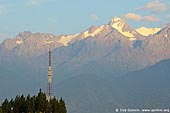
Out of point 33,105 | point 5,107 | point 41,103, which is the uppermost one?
point 41,103

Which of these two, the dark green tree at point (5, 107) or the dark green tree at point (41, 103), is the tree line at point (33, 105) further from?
the dark green tree at point (5, 107)

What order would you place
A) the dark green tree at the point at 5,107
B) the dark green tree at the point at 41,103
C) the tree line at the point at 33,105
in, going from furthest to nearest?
the dark green tree at the point at 41,103 < the tree line at the point at 33,105 < the dark green tree at the point at 5,107

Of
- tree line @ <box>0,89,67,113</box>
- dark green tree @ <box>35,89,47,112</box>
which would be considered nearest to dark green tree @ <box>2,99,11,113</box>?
tree line @ <box>0,89,67,113</box>

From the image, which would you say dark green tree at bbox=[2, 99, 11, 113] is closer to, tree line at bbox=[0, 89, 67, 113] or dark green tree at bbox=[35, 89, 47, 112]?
tree line at bbox=[0, 89, 67, 113]

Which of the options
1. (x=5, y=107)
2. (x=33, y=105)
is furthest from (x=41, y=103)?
(x=5, y=107)

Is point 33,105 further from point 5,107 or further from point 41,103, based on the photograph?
point 5,107

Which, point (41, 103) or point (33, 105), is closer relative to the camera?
point (33, 105)

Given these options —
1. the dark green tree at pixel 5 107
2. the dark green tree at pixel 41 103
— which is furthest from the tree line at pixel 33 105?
the dark green tree at pixel 5 107

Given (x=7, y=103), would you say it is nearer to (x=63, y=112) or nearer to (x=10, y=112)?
(x=10, y=112)

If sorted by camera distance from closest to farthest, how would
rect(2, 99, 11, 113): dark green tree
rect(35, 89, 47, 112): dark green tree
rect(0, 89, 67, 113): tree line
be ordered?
rect(2, 99, 11, 113): dark green tree → rect(0, 89, 67, 113): tree line → rect(35, 89, 47, 112): dark green tree

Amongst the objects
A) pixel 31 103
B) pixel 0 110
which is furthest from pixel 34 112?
pixel 0 110

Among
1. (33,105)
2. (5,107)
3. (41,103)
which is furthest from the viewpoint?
(41,103)

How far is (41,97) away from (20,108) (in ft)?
14.5

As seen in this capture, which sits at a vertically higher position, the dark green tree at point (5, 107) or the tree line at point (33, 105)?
the tree line at point (33, 105)
